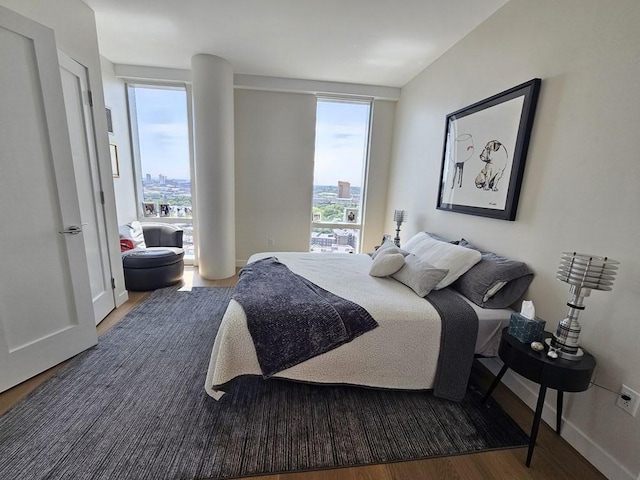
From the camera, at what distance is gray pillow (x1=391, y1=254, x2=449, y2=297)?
6.66 feet

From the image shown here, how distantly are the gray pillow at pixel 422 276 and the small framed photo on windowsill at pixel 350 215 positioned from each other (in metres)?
2.40

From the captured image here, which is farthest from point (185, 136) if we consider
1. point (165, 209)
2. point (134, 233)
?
point (134, 233)

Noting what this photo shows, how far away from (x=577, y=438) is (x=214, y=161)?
408 centimetres

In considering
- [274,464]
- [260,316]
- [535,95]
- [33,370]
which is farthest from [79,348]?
[535,95]

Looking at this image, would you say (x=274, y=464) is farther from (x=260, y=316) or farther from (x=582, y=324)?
(x=582, y=324)

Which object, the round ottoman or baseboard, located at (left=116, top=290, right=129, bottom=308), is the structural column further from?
baseboard, located at (left=116, top=290, right=129, bottom=308)

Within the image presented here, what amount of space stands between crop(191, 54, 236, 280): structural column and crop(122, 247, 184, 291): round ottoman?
457 mm

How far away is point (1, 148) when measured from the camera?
166 cm

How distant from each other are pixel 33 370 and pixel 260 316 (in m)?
1.67

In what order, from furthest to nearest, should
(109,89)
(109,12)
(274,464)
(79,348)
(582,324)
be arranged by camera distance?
(109,89), (109,12), (79,348), (582,324), (274,464)

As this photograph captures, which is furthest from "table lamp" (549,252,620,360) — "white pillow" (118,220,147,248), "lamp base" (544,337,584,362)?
"white pillow" (118,220,147,248)

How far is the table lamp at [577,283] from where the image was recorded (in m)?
1.28

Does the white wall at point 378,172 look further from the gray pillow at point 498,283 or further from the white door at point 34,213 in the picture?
the white door at point 34,213

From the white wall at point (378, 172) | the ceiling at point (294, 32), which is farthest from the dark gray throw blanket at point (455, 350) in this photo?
the white wall at point (378, 172)
